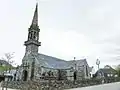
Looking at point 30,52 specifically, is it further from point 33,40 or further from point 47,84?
point 47,84

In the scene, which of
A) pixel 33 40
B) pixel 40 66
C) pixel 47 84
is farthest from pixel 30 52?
pixel 47 84

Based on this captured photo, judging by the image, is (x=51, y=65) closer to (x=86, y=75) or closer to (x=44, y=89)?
(x=86, y=75)

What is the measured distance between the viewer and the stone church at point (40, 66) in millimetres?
50594

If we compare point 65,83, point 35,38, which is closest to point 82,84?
point 65,83

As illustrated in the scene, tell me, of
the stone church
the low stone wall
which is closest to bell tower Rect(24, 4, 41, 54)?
the stone church

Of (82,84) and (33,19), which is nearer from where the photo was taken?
(82,84)

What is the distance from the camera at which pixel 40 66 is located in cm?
5041

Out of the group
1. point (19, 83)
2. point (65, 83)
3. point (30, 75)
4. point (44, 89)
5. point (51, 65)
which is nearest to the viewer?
point (44, 89)

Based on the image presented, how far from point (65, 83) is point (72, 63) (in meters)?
25.6

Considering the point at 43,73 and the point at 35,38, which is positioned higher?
the point at 35,38

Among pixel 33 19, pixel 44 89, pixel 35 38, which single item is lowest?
pixel 44 89

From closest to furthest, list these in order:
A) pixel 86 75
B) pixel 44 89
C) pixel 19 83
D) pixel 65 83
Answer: pixel 44 89 → pixel 65 83 → pixel 19 83 → pixel 86 75

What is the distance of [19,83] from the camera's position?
36375 mm

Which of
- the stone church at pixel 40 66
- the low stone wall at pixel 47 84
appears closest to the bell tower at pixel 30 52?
the stone church at pixel 40 66
